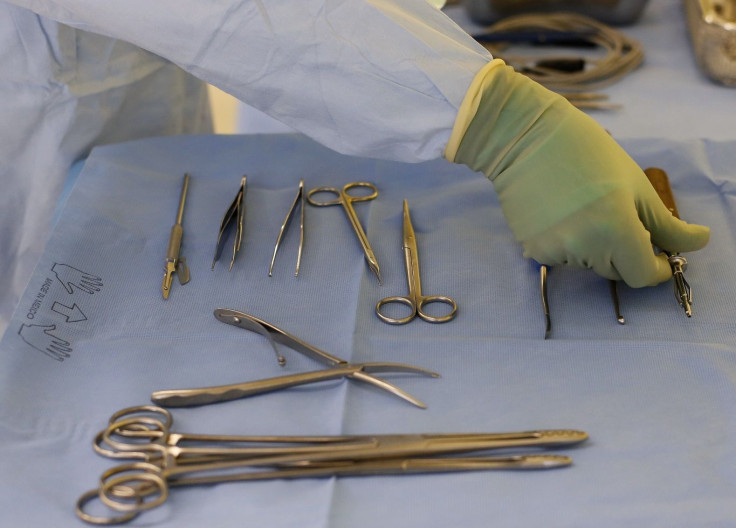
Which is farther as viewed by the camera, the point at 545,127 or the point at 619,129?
the point at 619,129

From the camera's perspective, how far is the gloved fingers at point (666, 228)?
953mm

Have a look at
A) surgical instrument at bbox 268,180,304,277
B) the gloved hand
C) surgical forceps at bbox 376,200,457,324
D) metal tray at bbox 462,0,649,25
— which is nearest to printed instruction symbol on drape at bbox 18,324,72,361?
surgical instrument at bbox 268,180,304,277

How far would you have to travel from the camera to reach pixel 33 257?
51.2 inches

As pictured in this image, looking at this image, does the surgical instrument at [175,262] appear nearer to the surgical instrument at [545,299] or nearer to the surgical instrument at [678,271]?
the surgical instrument at [545,299]

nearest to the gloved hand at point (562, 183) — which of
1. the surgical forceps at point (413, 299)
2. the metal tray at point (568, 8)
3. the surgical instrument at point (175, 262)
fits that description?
the surgical forceps at point (413, 299)

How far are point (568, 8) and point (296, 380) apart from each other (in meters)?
1.27

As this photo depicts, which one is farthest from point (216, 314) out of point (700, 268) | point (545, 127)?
point (700, 268)

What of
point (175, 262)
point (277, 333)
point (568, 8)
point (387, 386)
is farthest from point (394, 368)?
point (568, 8)

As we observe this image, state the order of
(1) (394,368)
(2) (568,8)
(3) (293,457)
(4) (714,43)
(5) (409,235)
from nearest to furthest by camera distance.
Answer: (3) (293,457) < (1) (394,368) < (5) (409,235) < (4) (714,43) < (2) (568,8)

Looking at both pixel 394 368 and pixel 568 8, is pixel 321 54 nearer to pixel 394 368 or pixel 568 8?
pixel 394 368

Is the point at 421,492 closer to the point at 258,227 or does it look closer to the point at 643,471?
the point at 643,471

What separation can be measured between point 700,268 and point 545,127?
287 mm

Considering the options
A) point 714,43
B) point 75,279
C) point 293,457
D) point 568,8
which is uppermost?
point 568,8

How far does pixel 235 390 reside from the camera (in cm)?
82
